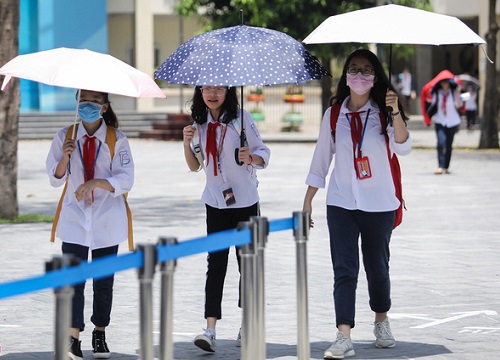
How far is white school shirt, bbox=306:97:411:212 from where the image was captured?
7449 millimetres

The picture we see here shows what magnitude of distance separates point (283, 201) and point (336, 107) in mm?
9071

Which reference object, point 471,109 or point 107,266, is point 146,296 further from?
point 471,109

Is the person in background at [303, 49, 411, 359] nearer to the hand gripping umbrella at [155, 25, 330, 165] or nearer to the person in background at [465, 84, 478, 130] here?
the hand gripping umbrella at [155, 25, 330, 165]

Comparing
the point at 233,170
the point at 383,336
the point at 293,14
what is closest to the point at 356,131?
the point at 233,170

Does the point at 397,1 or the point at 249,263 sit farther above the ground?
the point at 397,1

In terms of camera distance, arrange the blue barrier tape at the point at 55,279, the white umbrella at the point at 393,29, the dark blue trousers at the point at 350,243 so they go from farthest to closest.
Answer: the dark blue trousers at the point at 350,243, the white umbrella at the point at 393,29, the blue barrier tape at the point at 55,279

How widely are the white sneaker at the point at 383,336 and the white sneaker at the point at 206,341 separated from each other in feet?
3.26

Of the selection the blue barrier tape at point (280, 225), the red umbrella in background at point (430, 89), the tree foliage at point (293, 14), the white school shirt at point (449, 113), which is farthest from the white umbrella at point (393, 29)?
the tree foliage at point (293, 14)

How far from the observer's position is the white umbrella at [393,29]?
290 inches

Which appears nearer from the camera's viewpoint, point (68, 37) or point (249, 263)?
point (249, 263)

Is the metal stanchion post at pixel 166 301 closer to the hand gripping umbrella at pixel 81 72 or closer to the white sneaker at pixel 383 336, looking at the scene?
the hand gripping umbrella at pixel 81 72

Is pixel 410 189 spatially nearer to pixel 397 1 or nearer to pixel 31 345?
pixel 31 345

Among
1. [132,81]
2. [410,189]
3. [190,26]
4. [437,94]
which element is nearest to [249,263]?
[132,81]

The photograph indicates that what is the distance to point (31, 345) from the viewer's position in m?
7.79
